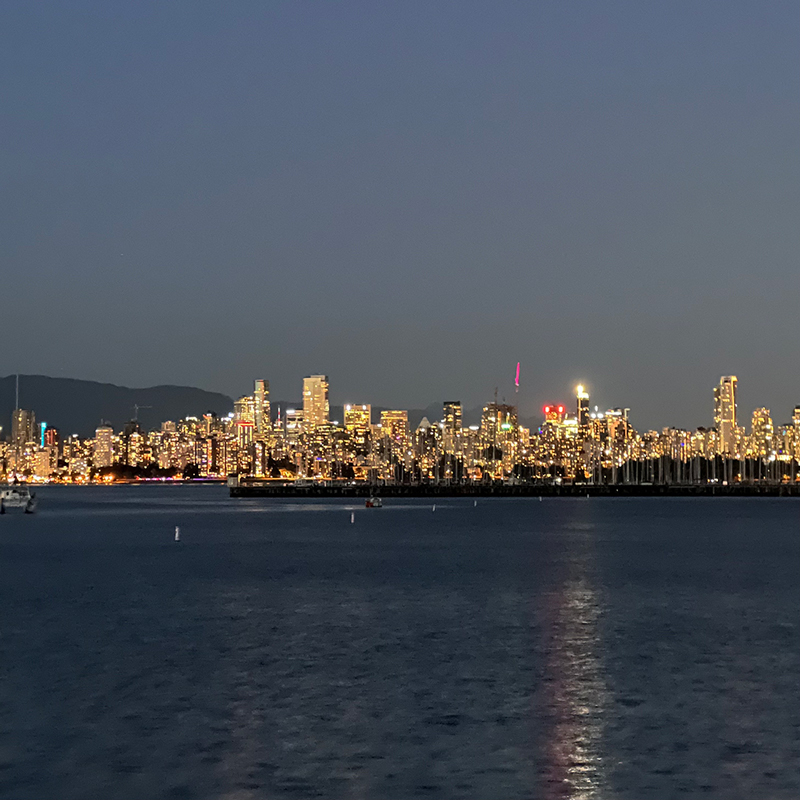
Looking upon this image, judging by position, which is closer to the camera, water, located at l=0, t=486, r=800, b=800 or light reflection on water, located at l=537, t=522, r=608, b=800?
light reflection on water, located at l=537, t=522, r=608, b=800

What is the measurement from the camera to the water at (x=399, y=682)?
26266 millimetres

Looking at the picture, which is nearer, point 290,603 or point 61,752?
point 61,752

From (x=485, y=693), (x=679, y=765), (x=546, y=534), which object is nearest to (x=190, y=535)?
(x=546, y=534)

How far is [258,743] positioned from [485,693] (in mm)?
8752

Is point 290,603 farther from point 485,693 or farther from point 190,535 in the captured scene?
point 190,535

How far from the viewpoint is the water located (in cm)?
2627

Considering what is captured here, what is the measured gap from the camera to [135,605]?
205 feet

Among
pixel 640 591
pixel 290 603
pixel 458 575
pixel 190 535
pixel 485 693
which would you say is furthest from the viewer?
pixel 190 535

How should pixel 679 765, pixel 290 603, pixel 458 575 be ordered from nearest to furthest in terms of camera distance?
1. pixel 679 765
2. pixel 290 603
3. pixel 458 575

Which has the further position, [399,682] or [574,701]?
[399,682]

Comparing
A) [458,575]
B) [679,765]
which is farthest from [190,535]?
[679,765]

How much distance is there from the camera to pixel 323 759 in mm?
27438

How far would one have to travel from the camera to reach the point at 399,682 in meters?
38.0

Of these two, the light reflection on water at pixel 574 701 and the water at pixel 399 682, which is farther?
the water at pixel 399 682
